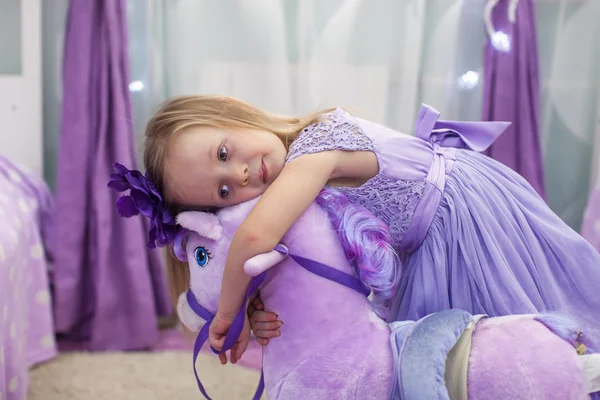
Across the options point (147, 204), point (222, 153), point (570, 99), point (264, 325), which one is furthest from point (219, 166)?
point (570, 99)

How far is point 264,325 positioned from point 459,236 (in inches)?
14.5

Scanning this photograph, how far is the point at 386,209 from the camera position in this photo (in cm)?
107

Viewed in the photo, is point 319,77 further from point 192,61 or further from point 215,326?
point 215,326

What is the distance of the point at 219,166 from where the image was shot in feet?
3.25

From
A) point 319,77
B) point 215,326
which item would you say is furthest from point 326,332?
point 319,77

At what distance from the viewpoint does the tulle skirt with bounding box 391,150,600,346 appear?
103 cm

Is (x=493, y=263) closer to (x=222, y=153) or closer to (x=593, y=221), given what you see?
(x=222, y=153)

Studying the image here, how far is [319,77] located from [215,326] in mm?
1355

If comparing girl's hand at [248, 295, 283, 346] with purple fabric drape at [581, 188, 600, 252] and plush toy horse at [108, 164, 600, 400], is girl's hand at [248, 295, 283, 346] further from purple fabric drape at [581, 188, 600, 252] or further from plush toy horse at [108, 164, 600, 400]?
purple fabric drape at [581, 188, 600, 252]

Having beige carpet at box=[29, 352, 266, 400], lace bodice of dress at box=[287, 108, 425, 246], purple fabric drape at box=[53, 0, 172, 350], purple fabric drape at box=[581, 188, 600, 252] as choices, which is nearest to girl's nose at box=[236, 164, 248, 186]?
lace bodice of dress at box=[287, 108, 425, 246]

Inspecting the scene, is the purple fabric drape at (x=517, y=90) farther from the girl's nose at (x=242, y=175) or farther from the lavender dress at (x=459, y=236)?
the girl's nose at (x=242, y=175)

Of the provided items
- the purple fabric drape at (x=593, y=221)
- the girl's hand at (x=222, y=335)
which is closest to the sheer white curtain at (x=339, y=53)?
the purple fabric drape at (x=593, y=221)

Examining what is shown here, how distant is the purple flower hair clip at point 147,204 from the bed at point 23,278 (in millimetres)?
580

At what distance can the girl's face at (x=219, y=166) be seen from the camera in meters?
0.99
